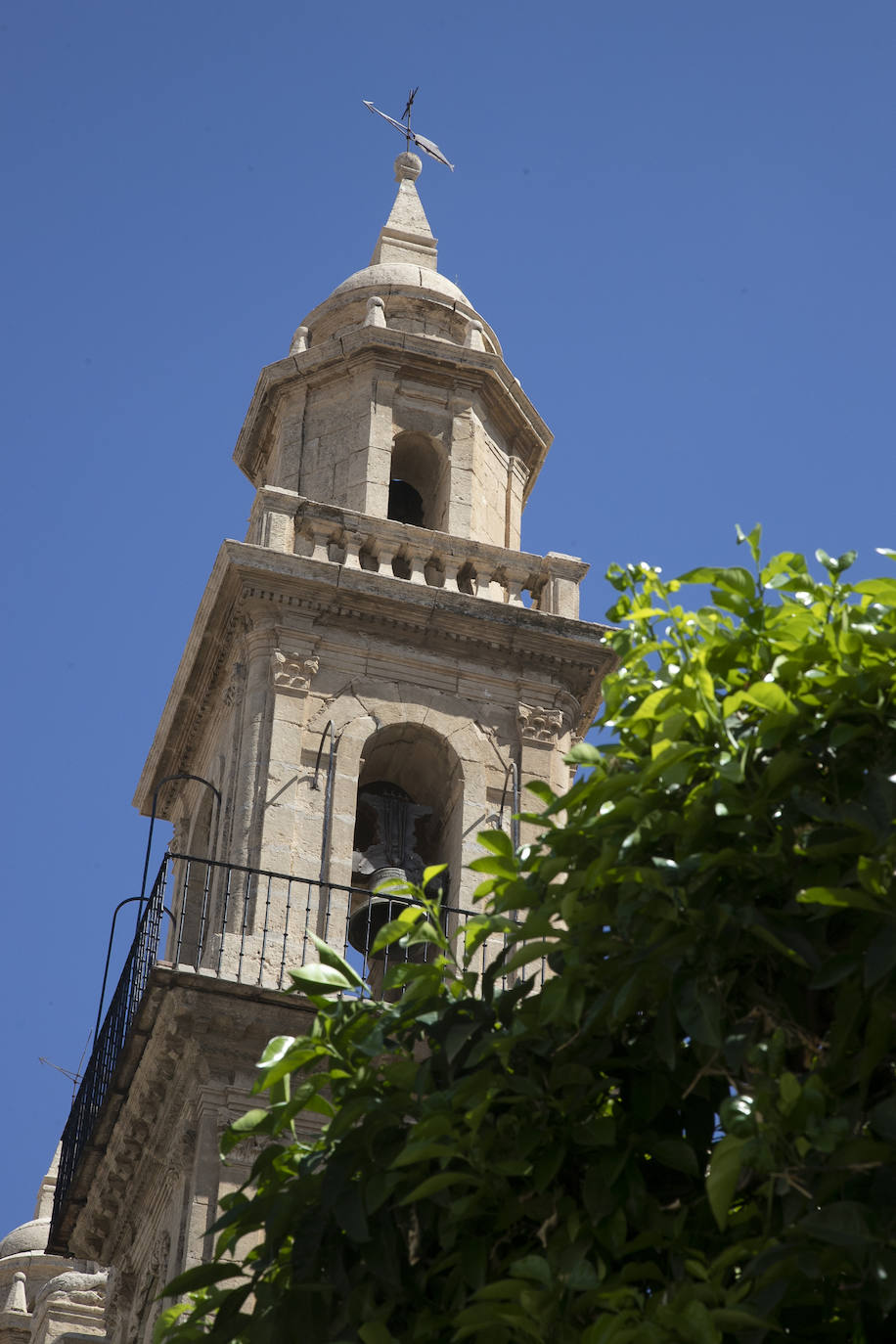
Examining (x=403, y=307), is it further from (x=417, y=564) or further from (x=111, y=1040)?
(x=111, y=1040)

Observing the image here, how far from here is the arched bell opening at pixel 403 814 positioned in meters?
16.3

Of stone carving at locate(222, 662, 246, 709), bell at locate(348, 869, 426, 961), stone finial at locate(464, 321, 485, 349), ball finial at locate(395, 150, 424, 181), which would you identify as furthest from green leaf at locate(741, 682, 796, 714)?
ball finial at locate(395, 150, 424, 181)

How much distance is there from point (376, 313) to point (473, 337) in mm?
958

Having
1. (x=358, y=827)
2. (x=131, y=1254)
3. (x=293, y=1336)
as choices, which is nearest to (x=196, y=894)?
(x=358, y=827)

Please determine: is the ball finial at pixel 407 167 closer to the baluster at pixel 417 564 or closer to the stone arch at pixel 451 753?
the baluster at pixel 417 564

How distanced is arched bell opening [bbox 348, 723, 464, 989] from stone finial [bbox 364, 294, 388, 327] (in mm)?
4519

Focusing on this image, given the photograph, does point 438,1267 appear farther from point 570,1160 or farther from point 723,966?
point 723,966

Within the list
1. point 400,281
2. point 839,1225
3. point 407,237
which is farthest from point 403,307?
point 839,1225

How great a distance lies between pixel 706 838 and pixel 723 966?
0.40 m

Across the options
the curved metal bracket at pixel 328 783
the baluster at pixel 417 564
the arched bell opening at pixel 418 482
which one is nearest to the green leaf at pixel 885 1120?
the curved metal bracket at pixel 328 783

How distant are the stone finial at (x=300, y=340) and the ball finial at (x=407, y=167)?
3.81 m

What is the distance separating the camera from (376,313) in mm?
→ 19859

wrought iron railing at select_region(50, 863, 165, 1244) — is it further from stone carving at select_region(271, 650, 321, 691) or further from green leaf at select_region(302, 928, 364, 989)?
green leaf at select_region(302, 928, 364, 989)

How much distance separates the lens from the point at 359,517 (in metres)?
17.7
